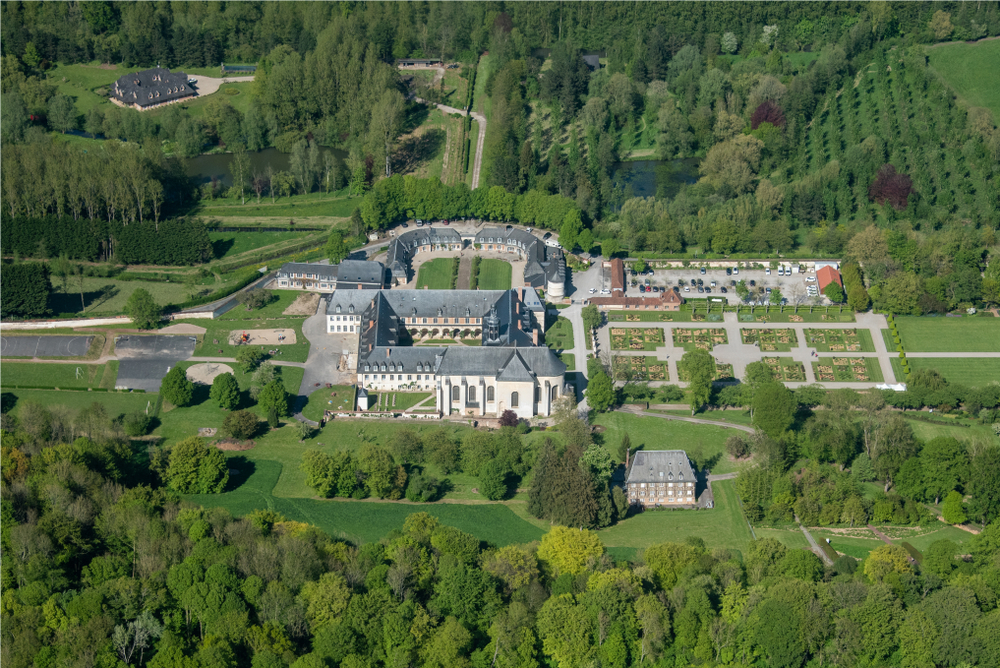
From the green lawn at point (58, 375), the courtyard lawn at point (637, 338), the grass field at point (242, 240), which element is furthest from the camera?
the grass field at point (242, 240)

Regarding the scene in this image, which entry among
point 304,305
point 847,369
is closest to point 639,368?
point 847,369

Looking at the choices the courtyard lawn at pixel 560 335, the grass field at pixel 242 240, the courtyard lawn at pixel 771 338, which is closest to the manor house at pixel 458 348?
the courtyard lawn at pixel 560 335

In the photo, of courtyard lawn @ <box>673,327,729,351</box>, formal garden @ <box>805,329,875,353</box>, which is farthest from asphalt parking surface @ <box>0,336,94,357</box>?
formal garden @ <box>805,329,875,353</box>

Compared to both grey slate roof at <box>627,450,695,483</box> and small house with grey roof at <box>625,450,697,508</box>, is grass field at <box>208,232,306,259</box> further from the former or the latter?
small house with grey roof at <box>625,450,697,508</box>

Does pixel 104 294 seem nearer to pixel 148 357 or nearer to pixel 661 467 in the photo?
pixel 148 357

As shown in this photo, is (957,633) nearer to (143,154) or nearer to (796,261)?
(796,261)

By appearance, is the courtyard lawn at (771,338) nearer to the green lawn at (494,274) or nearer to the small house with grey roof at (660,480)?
the small house with grey roof at (660,480)
